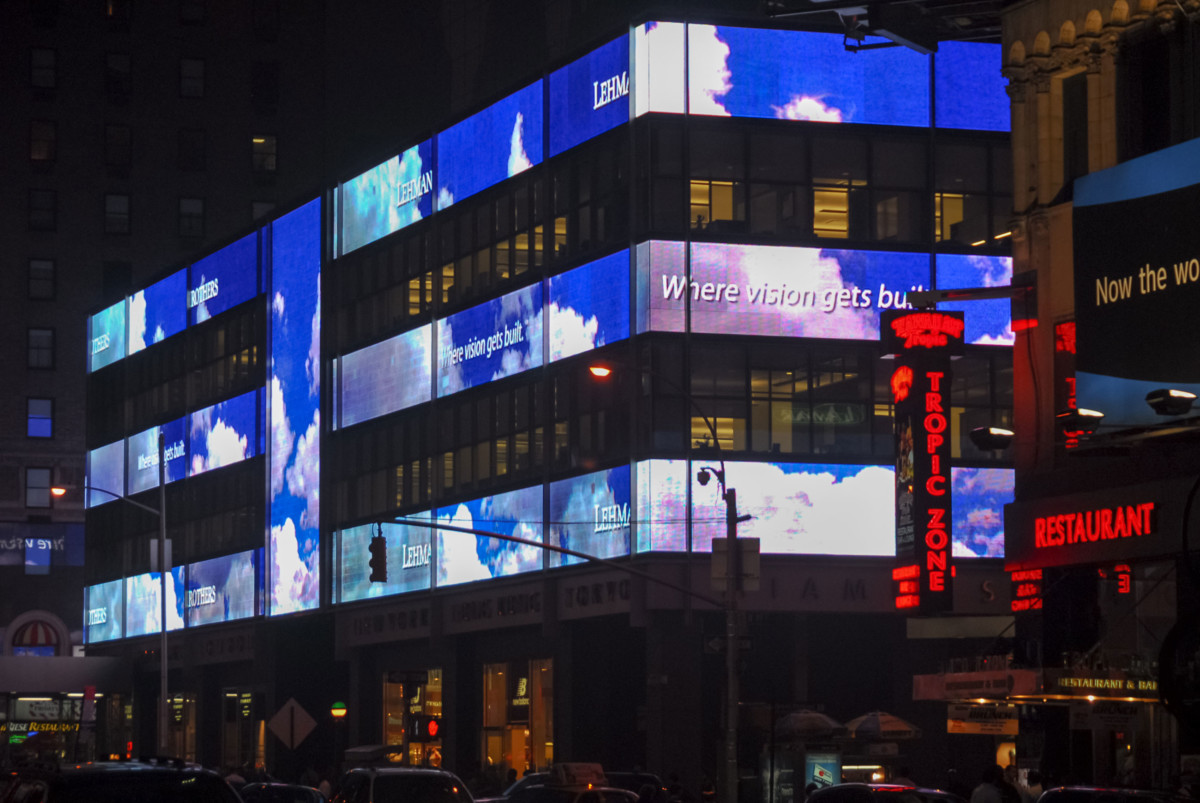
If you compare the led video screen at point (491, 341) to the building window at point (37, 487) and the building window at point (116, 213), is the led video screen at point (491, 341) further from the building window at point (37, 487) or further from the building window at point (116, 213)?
the building window at point (116, 213)

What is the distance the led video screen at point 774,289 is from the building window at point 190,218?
61.9 m

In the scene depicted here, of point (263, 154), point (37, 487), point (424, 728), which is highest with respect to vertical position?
point (263, 154)

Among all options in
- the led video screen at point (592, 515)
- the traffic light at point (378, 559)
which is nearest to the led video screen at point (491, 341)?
the led video screen at point (592, 515)

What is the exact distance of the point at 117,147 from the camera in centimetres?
10381

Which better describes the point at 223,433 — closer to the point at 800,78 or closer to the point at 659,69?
the point at 659,69

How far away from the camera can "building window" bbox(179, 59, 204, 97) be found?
346 feet

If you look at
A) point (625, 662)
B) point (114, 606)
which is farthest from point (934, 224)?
point (114, 606)

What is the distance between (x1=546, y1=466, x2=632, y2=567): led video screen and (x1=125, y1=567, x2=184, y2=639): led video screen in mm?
29335

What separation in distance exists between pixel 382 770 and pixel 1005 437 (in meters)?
10.9

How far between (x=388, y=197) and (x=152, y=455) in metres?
23.6

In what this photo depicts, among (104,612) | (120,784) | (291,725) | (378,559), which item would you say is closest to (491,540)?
(378,559)

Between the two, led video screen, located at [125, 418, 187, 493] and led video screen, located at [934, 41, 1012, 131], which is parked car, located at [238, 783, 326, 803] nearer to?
led video screen, located at [934, 41, 1012, 131]

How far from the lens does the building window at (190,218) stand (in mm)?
104562

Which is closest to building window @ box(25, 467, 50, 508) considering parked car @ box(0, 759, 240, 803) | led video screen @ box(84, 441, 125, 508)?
led video screen @ box(84, 441, 125, 508)
